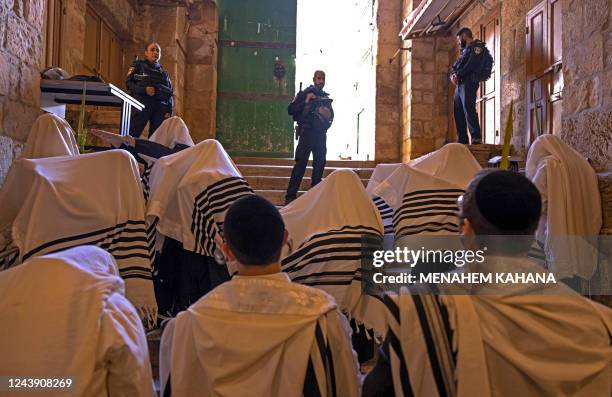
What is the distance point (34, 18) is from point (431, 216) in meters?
3.49

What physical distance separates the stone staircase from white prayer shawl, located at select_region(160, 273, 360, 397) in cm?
481

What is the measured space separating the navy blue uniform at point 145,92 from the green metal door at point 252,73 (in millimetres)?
3333

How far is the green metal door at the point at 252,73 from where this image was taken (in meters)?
10.5

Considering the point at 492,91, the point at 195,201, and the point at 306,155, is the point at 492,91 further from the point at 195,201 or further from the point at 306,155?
the point at 195,201

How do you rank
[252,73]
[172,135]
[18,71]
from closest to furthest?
1. [18,71]
2. [172,135]
3. [252,73]

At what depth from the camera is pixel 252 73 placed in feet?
34.4

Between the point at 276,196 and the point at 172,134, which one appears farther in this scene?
the point at 276,196

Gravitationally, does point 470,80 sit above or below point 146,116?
above

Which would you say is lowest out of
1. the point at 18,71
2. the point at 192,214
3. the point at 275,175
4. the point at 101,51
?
the point at 192,214

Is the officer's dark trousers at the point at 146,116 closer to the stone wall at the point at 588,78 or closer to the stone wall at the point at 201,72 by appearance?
the stone wall at the point at 201,72

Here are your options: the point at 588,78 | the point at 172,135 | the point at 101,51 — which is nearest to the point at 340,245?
the point at 172,135

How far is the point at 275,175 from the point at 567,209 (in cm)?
479

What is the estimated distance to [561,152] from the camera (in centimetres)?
384

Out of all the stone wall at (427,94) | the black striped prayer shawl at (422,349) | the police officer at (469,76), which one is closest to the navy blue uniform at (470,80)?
the police officer at (469,76)
